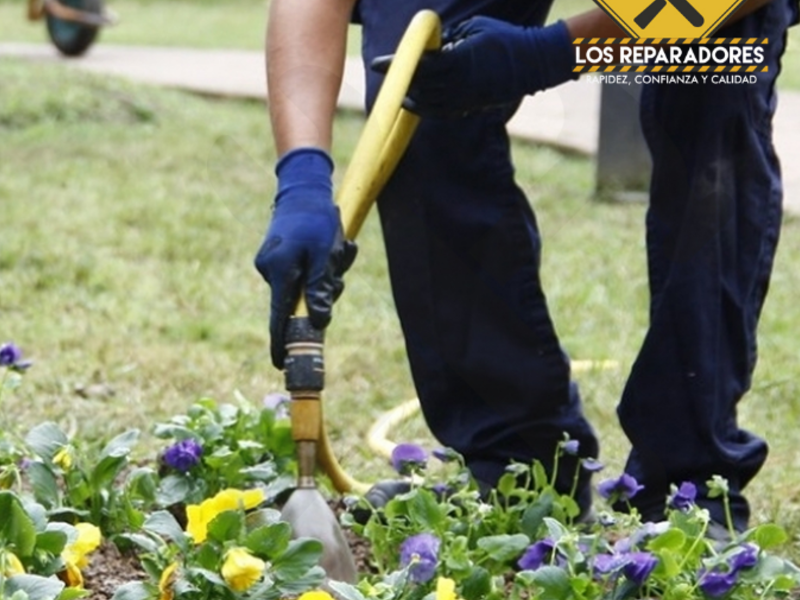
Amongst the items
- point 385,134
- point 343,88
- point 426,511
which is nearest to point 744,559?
point 426,511

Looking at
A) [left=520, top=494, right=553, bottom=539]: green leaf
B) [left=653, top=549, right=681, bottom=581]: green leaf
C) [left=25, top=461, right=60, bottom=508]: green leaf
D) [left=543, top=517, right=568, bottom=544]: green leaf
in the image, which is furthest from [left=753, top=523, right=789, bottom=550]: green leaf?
[left=25, top=461, right=60, bottom=508]: green leaf

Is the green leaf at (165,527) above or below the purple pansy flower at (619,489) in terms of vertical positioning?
below

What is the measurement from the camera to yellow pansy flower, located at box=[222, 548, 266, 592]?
209 centimetres

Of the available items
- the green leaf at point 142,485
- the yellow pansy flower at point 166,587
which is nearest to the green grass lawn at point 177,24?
the green leaf at point 142,485

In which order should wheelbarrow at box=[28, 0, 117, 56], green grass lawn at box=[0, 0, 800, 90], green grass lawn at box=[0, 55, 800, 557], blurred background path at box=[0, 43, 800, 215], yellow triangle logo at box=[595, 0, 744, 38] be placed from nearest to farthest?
yellow triangle logo at box=[595, 0, 744, 38] → green grass lawn at box=[0, 55, 800, 557] → blurred background path at box=[0, 43, 800, 215] → wheelbarrow at box=[28, 0, 117, 56] → green grass lawn at box=[0, 0, 800, 90]

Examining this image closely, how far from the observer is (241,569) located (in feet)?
6.85

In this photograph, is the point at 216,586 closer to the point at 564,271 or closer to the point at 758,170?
the point at 758,170

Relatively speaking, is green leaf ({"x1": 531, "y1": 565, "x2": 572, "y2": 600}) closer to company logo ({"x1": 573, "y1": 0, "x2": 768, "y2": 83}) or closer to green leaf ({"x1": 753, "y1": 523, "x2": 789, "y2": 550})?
green leaf ({"x1": 753, "y1": 523, "x2": 789, "y2": 550})

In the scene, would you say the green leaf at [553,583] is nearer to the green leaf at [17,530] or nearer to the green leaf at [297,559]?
the green leaf at [297,559]

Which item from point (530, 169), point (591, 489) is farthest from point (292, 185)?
point (530, 169)

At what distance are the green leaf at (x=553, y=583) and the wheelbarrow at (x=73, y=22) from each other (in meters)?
9.91

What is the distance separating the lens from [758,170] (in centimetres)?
271

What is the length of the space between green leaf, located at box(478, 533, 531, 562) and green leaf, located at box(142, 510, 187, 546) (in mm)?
385

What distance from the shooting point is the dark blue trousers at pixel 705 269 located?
2.66 m
